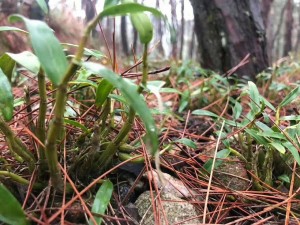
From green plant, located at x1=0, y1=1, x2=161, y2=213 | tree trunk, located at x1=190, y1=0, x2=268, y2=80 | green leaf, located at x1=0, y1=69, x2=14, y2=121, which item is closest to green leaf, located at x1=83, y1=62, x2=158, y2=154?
green plant, located at x1=0, y1=1, x2=161, y2=213

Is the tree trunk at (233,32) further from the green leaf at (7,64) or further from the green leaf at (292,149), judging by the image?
the green leaf at (7,64)

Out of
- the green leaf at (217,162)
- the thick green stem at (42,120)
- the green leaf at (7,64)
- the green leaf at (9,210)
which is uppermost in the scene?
the green leaf at (7,64)

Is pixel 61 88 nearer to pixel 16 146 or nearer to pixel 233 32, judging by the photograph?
pixel 16 146

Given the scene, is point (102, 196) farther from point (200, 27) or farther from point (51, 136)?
point (200, 27)

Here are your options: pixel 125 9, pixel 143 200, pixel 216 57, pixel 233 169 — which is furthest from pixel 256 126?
pixel 216 57

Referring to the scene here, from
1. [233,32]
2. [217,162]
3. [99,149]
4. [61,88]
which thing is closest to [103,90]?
[99,149]

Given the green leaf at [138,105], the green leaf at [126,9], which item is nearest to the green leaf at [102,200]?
the green leaf at [138,105]
